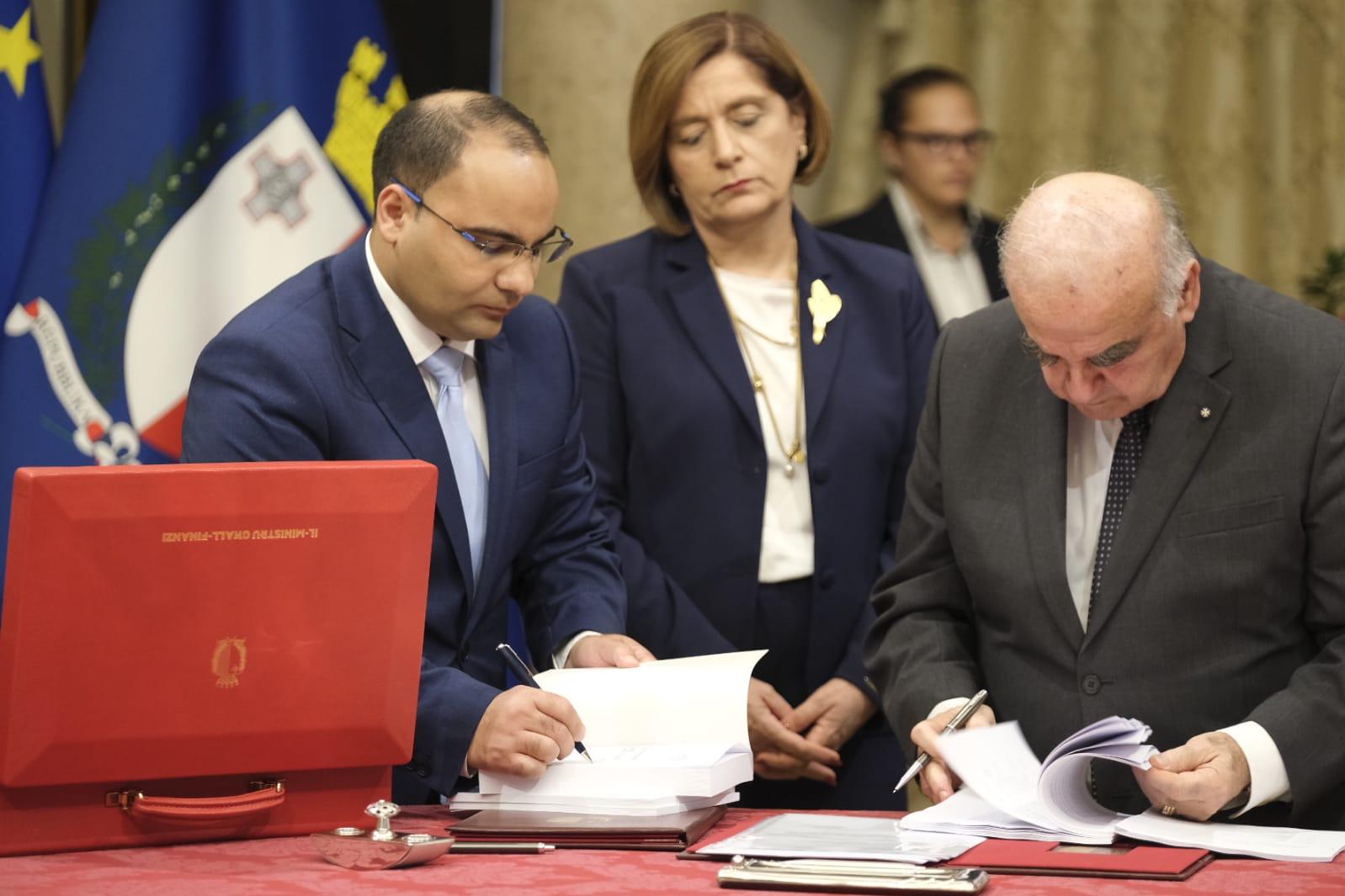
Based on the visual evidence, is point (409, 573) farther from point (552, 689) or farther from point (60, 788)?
point (60, 788)

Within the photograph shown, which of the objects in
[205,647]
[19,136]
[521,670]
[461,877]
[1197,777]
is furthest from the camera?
[19,136]

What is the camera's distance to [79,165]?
3539 millimetres

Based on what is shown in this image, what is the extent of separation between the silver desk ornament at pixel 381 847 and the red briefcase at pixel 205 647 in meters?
0.12

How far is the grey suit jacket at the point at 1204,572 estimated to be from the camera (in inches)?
89.0

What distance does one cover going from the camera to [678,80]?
316 cm

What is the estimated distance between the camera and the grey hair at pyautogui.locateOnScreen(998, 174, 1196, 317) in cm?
221

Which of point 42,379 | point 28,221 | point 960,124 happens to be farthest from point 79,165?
point 960,124

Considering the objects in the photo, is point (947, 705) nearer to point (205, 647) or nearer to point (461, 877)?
point (461, 877)

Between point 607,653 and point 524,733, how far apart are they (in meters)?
0.36

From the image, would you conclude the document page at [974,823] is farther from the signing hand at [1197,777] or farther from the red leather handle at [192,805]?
the red leather handle at [192,805]

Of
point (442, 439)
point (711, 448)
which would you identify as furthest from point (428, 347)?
point (711, 448)

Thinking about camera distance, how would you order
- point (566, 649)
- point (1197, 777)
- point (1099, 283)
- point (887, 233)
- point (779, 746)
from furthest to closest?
point (887, 233)
point (779, 746)
point (566, 649)
point (1099, 283)
point (1197, 777)

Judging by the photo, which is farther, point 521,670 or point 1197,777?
point 521,670

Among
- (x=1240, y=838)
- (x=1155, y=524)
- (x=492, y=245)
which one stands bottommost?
(x=1240, y=838)
